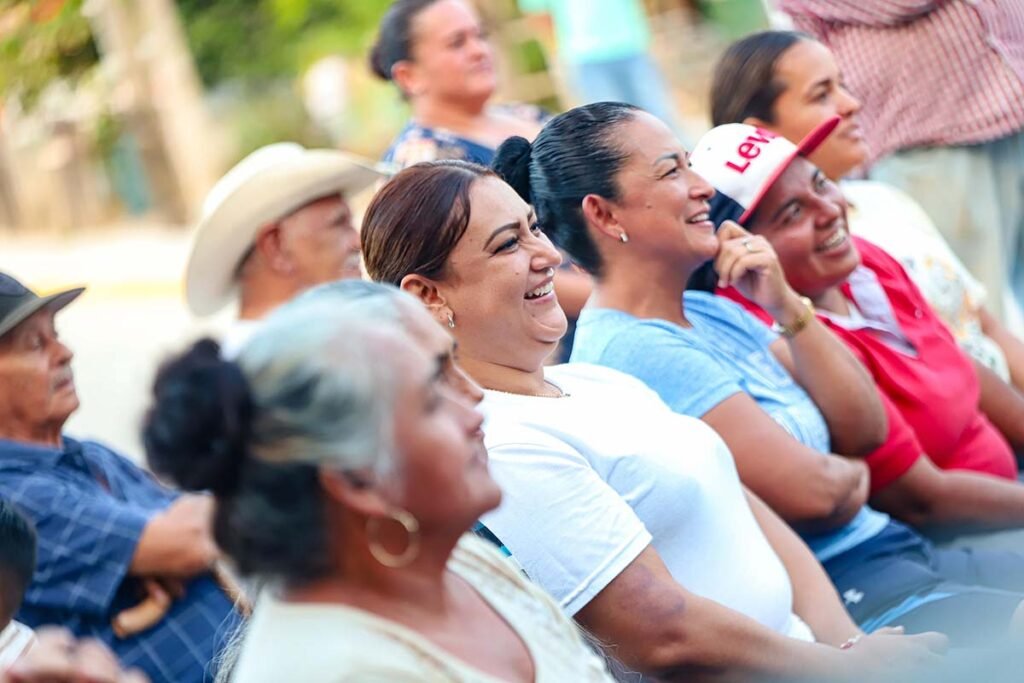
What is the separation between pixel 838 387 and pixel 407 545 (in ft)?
5.18

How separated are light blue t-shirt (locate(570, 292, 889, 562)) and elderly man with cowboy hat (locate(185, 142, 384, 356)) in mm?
1245

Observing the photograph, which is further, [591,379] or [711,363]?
[711,363]

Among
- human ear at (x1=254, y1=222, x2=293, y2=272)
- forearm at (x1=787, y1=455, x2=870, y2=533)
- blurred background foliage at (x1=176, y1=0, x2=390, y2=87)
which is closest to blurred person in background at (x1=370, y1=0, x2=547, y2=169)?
human ear at (x1=254, y1=222, x2=293, y2=272)

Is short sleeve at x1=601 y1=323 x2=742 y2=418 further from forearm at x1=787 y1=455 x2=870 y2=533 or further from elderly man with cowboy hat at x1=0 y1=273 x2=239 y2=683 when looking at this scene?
elderly man with cowboy hat at x1=0 y1=273 x2=239 y2=683

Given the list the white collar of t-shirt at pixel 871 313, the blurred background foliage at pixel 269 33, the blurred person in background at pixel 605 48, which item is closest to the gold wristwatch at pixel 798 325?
the white collar of t-shirt at pixel 871 313

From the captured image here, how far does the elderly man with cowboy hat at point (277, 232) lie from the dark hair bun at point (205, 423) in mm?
2401

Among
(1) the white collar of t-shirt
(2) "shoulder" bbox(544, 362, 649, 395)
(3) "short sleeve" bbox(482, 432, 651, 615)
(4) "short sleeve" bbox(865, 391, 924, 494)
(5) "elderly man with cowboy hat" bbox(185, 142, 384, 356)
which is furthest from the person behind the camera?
(5) "elderly man with cowboy hat" bbox(185, 142, 384, 356)

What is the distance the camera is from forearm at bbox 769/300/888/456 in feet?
10.2

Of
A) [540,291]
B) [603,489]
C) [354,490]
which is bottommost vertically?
[603,489]

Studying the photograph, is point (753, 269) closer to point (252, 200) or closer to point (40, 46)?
point (252, 200)

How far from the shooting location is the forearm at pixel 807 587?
2.72 metres

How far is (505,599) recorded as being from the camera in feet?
6.44

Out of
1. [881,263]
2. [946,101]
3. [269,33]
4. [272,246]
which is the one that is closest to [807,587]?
[881,263]

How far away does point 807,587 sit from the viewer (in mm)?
2756
